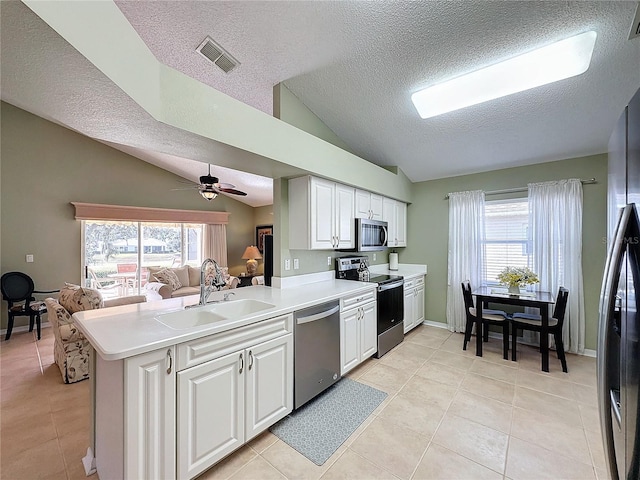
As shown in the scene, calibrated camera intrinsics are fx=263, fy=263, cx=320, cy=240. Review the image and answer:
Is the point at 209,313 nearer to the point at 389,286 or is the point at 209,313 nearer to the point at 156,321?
the point at 156,321

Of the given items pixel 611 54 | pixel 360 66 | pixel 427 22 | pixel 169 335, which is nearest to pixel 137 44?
pixel 169 335

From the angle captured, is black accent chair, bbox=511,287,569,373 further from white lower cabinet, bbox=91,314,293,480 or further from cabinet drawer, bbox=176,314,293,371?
white lower cabinet, bbox=91,314,293,480

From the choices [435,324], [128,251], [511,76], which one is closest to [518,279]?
[435,324]

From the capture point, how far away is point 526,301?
3045 millimetres

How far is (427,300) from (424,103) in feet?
10.2

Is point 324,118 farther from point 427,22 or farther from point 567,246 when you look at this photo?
point 567,246

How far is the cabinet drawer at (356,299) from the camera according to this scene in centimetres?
266

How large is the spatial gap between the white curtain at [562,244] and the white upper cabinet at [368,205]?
203 cm

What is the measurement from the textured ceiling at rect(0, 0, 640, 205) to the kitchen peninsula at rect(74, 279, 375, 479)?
4.11ft

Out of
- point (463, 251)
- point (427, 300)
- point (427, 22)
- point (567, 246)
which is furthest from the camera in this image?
point (427, 300)

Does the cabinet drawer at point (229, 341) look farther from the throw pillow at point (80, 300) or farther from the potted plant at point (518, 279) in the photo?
the potted plant at point (518, 279)

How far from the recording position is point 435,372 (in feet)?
9.50

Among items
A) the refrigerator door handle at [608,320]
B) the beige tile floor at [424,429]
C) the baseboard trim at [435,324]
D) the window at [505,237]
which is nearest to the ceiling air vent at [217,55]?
the refrigerator door handle at [608,320]

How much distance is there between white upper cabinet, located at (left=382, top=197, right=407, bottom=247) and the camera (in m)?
4.08
